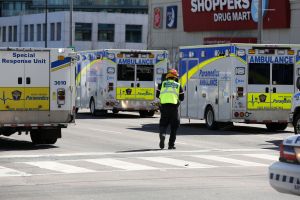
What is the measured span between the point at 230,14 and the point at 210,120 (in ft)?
84.4

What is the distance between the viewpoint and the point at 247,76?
88.6 feet

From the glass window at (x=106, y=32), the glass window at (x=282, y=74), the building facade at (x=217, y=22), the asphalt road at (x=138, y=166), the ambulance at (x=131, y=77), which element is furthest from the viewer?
the glass window at (x=106, y=32)

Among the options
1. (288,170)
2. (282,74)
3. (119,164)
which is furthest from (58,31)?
(288,170)

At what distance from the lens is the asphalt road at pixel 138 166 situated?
12.9 m

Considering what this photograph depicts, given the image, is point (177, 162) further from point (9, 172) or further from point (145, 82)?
point (145, 82)

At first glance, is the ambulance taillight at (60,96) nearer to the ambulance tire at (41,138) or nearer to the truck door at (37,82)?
the truck door at (37,82)

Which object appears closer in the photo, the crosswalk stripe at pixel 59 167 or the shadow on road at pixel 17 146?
the crosswalk stripe at pixel 59 167

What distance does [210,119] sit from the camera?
28.2 metres

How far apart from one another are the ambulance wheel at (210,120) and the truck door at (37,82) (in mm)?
8034

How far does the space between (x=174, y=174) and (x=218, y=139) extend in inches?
351

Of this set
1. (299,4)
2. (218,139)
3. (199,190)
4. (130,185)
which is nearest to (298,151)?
(199,190)

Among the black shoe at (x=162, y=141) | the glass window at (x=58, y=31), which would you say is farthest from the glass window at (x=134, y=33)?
the black shoe at (x=162, y=141)

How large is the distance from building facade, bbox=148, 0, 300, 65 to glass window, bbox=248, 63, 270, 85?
19.9 m

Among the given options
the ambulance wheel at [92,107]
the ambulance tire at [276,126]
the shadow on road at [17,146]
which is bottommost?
the shadow on road at [17,146]
